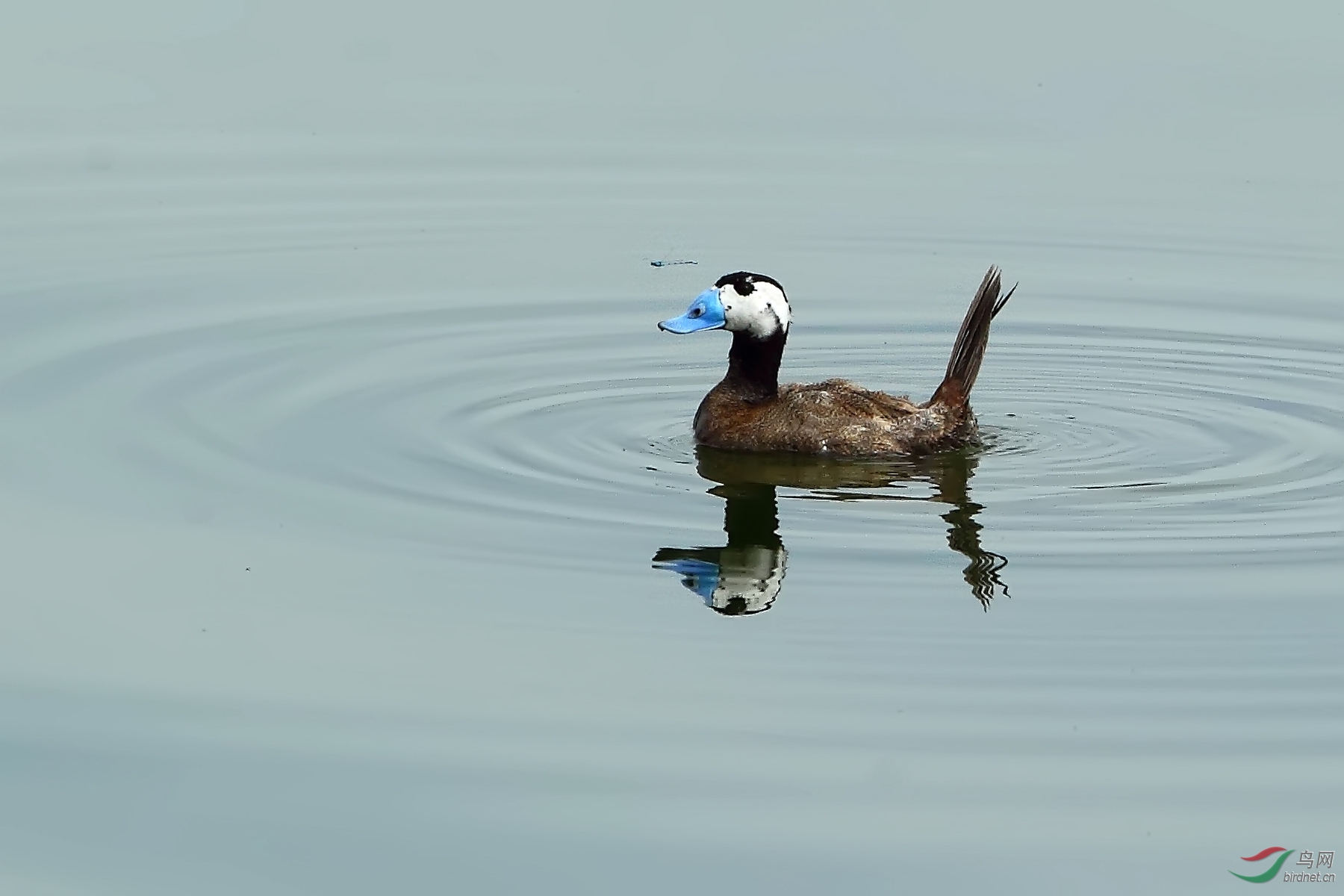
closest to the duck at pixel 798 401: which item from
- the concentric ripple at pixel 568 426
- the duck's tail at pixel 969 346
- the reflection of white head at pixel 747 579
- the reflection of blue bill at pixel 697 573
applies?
the duck's tail at pixel 969 346

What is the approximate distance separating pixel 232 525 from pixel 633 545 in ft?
5.82

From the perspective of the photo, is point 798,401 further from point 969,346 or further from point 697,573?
point 697,573

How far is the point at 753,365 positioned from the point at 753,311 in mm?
289

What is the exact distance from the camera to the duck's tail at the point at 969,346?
40.0ft

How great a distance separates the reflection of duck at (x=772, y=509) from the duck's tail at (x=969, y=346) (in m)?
0.31

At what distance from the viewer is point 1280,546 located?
10031 mm

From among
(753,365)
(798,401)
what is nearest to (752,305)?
(753,365)

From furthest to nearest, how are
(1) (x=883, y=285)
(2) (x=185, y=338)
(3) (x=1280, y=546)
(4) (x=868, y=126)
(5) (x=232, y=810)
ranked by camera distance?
(4) (x=868, y=126)
(1) (x=883, y=285)
(2) (x=185, y=338)
(3) (x=1280, y=546)
(5) (x=232, y=810)

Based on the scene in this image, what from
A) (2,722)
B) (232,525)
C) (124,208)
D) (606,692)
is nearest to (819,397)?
(232,525)

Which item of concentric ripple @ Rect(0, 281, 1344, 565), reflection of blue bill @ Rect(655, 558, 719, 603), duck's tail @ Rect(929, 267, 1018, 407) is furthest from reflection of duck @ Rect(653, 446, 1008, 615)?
duck's tail @ Rect(929, 267, 1018, 407)

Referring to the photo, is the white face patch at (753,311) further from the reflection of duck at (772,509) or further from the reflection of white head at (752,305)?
the reflection of duck at (772,509)

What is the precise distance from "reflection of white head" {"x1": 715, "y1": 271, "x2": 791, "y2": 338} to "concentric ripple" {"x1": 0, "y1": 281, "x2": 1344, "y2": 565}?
2.20 ft

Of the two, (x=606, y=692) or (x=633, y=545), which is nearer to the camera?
(x=606, y=692)

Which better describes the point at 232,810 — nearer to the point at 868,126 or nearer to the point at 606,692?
the point at 606,692
